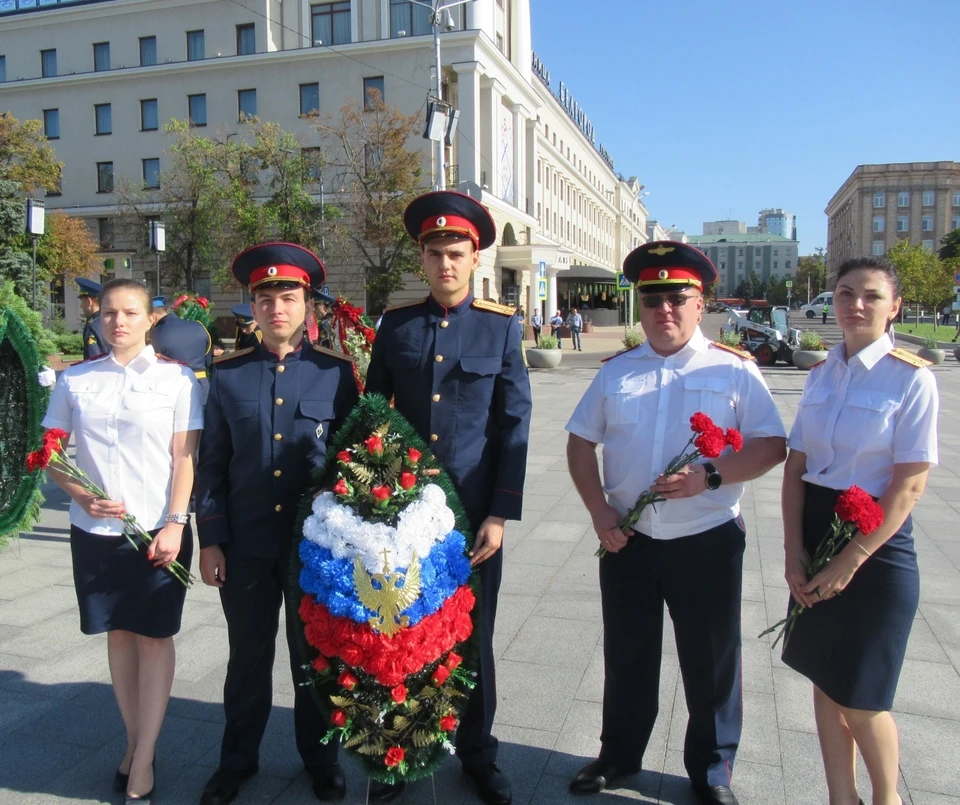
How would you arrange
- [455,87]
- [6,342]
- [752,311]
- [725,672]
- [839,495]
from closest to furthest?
[839,495], [725,672], [6,342], [752,311], [455,87]

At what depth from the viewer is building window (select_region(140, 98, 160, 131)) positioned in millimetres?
38500

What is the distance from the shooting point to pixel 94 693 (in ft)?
12.1

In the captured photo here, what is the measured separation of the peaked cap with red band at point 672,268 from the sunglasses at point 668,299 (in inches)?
0.9

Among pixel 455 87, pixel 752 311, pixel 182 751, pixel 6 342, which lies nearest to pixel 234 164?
pixel 455 87

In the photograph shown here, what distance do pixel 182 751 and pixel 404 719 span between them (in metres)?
1.19

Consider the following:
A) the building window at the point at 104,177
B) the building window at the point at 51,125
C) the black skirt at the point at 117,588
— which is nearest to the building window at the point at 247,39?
the building window at the point at 104,177

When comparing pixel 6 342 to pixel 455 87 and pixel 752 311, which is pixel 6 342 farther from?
pixel 455 87

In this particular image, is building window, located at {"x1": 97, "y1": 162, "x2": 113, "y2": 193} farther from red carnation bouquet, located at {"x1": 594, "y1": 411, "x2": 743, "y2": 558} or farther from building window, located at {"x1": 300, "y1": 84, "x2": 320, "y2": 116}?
red carnation bouquet, located at {"x1": 594, "y1": 411, "x2": 743, "y2": 558}

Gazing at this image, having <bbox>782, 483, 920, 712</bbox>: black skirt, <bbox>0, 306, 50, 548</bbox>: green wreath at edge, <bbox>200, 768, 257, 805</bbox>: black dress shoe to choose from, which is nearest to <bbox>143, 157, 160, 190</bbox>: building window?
<bbox>0, 306, 50, 548</bbox>: green wreath at edge

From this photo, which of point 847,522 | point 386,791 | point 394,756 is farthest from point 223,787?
point 847,522

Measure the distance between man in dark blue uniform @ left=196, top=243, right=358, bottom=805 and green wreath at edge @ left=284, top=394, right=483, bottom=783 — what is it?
98mm

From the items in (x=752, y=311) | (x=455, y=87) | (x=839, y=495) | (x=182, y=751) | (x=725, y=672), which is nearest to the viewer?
(x=839, y=495)

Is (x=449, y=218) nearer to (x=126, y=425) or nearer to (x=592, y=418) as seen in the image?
(x=592, y=418)

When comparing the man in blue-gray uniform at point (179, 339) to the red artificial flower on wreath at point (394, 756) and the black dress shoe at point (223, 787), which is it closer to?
the black dress shoe at point (223, 787)
